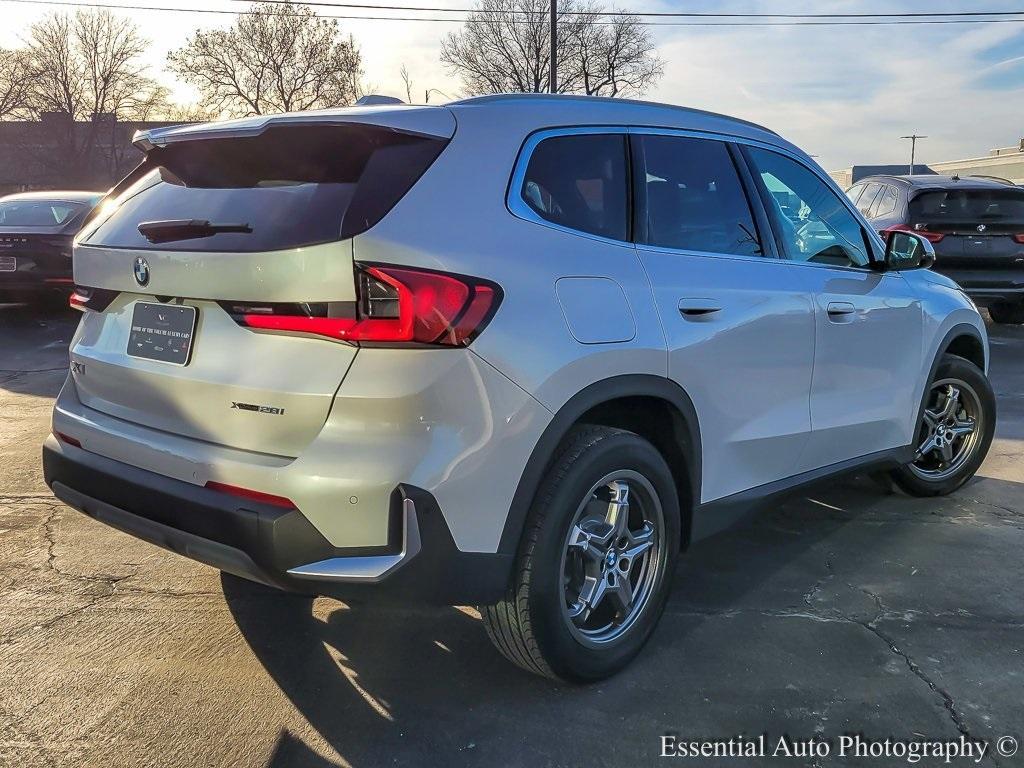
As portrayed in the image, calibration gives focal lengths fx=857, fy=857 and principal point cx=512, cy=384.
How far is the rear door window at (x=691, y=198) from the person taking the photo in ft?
9.67

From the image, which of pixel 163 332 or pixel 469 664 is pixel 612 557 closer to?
pixel 469 664

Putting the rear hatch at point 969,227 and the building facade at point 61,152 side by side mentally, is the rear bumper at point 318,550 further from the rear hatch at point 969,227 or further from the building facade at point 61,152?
the building facade at point 61,152

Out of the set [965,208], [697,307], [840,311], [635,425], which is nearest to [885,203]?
[965,208]

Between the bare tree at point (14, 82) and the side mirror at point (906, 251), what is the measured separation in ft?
177

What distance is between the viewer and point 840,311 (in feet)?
11.7

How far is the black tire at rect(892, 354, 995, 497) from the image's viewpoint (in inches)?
175

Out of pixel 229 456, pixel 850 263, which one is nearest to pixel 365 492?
pixel 229 456

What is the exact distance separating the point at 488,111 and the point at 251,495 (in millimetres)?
1289

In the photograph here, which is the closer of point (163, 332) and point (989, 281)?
point (163, 332)

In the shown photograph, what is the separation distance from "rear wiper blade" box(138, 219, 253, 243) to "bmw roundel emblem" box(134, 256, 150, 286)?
2.7 inches

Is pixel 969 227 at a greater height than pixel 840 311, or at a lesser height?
greater

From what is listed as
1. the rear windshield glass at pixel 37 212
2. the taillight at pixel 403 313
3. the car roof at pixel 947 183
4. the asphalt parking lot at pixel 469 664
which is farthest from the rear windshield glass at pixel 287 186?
the car roof at pixel 947 183

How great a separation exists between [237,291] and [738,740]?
6.23 feet

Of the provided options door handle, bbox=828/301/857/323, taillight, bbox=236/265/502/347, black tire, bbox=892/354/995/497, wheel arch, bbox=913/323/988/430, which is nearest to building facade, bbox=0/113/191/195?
wheel arch, bbox=913/323/988/430
